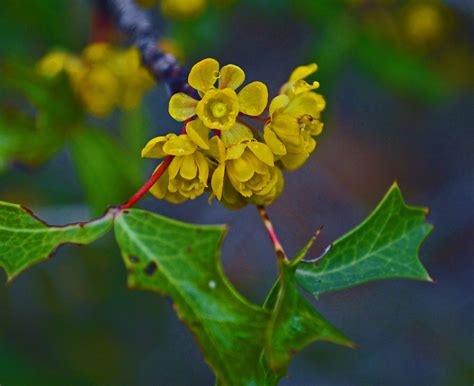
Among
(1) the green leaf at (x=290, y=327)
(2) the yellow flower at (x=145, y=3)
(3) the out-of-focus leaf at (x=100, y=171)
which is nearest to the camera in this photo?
(1) the green leaf at (x=290, y=327)

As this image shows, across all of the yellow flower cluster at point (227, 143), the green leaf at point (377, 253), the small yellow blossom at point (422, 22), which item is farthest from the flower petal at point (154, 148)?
the small yellow blossom at point (422, 22)

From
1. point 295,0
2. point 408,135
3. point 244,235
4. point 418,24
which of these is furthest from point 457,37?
point 244,235

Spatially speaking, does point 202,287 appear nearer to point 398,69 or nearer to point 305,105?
point 305,105

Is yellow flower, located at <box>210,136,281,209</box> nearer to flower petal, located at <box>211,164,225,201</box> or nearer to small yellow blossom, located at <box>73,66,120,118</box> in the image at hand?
flower petal, located at <box>211,164,225,201</box>

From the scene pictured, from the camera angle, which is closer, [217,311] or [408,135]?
[217,311]

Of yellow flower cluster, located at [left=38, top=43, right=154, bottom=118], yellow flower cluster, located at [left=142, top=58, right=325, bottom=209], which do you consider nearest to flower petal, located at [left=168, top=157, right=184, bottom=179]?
yellow flower cluster, located at [left=142, top=58, right=325, bottom=209]

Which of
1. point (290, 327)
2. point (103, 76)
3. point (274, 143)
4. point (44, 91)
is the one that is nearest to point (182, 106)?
point (274, 143)

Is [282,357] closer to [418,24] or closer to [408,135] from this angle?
[418,24]

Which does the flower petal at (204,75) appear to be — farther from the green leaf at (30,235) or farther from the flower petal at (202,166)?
the green leaf at (30,235)
